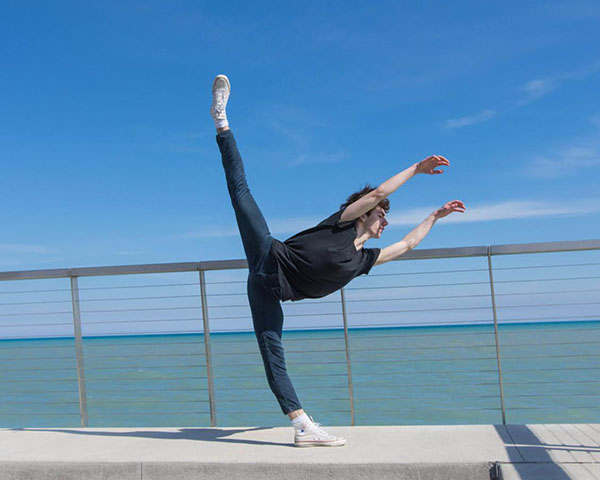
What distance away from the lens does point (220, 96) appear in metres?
3.10

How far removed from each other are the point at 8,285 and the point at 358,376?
1226 cm

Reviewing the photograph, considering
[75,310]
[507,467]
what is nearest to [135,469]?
[75,310]

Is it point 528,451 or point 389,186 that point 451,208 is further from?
point 528,451

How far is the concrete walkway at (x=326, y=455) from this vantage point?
2578 mm

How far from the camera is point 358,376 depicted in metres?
15.5

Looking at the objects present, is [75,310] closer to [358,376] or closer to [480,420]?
[480,420]

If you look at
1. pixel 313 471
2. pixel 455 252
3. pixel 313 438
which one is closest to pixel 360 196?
pixel 455 252

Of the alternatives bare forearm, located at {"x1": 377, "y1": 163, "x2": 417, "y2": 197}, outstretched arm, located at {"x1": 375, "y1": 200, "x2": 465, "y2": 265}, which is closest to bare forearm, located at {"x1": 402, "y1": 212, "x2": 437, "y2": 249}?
outstretched arm, located at {"x1": 375, "y1": 200, "x2": 465, "y2": 265}

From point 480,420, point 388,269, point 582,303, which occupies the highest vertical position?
point 388,269

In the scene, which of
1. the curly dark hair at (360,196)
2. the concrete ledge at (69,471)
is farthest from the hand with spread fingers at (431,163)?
the concrete ledge at (69,471)

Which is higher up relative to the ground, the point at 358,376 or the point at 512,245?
the point at 512,245

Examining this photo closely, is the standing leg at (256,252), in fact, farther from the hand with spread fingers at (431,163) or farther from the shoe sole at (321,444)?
the hand with spread fingers at (431,163)

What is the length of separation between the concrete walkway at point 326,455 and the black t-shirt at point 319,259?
0.79m

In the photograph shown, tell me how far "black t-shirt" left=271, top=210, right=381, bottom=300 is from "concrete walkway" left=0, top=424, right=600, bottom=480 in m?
0.79
